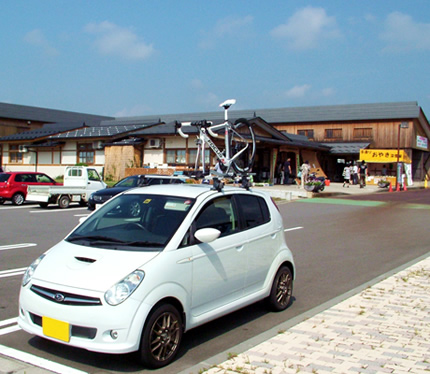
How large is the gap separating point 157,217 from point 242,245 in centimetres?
104

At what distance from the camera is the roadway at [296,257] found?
474 cm

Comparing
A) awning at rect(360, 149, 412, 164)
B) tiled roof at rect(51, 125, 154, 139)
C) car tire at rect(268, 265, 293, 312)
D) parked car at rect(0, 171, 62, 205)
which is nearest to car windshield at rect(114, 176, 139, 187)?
parked car at rect(0, 171, 62, 205)

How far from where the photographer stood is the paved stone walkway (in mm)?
4230

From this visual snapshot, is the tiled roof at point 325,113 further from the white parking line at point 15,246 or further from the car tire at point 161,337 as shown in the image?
the car tire at point 161,337

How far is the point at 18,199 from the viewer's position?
71.0ft

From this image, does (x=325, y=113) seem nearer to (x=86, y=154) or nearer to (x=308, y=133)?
(x=308, y=133)

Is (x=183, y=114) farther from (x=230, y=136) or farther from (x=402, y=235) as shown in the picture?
(x=402, y=235)

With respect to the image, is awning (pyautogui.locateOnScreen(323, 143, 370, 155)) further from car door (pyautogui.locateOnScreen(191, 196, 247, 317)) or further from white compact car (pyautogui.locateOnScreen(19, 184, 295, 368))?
car door (pyautogui.locateOnScreen(191, 196, 247, 317))

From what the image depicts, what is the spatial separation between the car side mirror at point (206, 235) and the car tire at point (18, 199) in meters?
18.8

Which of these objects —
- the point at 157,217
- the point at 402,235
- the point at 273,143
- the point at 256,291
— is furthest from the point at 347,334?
the point at 273,143

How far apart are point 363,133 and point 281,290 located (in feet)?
160

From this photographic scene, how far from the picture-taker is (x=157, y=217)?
516cm

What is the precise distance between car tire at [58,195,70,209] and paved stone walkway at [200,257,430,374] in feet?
51.8

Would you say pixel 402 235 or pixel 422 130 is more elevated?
pixel 422 130
